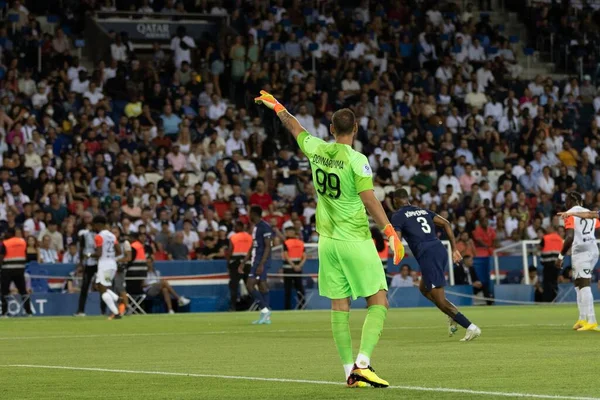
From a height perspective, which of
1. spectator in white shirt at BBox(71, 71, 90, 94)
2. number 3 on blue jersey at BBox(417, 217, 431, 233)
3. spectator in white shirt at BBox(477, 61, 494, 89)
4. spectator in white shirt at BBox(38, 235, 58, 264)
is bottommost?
spectator in white shirt at BBox(38, 235, 58, 264)

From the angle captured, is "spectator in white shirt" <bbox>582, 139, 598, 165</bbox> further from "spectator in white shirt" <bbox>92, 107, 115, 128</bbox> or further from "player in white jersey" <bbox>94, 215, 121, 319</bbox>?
"player in white jersey" <bbox>94, 215, 121, 319</bbox>

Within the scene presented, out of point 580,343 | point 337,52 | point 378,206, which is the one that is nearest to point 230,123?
point 337,52

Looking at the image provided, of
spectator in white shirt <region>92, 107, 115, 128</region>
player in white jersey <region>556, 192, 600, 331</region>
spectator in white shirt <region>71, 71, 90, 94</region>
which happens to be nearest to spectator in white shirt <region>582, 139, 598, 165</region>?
spectator in white shirt <region>92, 107, 115, 128</region>

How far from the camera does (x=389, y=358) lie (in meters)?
14.6

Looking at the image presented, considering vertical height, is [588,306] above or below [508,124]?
below

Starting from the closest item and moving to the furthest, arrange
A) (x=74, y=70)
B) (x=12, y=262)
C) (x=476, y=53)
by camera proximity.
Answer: (x=12, y=262), (x=74, y=70), (x=476, y=53)

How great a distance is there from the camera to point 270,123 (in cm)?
3922

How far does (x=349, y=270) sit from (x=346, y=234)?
0.32m

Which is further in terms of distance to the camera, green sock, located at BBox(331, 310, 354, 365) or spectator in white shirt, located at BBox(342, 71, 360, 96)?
spectator in white shirt, located at BBox(342, 71, 360, 96)

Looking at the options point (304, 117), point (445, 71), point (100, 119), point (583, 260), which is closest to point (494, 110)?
point (445, 71)

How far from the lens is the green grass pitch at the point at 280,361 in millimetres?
10578

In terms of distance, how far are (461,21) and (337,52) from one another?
644 cm

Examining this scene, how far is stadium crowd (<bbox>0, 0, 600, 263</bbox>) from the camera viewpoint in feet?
109

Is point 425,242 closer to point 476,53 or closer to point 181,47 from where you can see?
point 181,47
